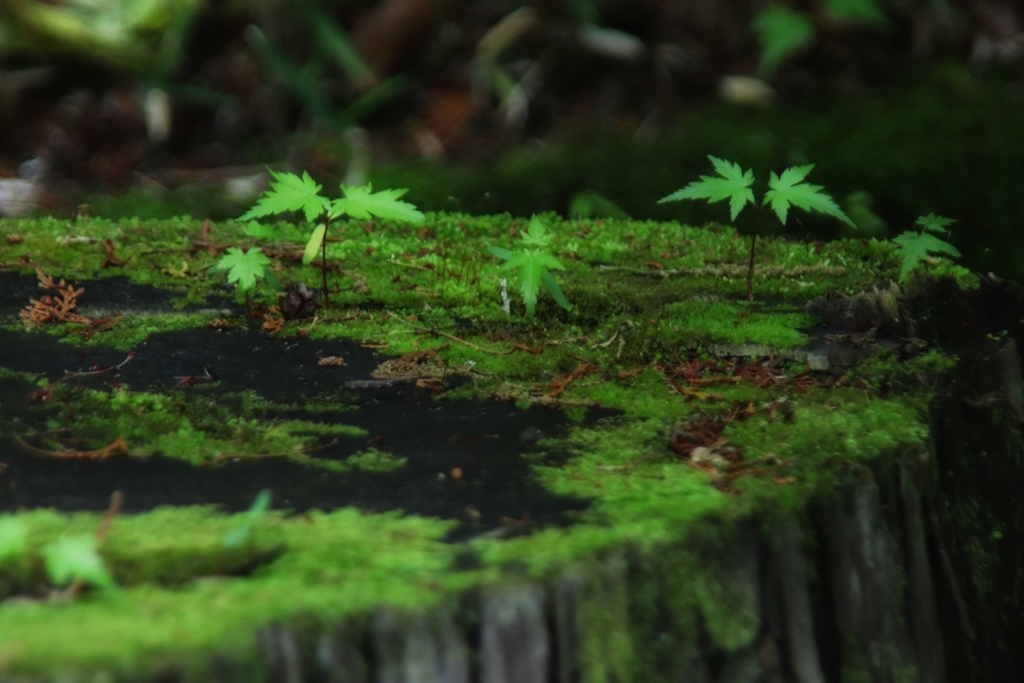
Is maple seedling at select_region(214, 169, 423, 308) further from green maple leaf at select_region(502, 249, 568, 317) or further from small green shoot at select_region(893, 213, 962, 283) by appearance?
small green shoot at select_region(893, 213, 962, 283)

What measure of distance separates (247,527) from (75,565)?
10.4 inches

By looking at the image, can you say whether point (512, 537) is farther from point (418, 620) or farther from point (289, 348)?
point (289, 348)

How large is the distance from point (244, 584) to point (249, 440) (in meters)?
0.67

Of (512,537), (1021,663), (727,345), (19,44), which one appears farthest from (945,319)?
(19,44)

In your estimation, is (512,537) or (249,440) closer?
(512,537)

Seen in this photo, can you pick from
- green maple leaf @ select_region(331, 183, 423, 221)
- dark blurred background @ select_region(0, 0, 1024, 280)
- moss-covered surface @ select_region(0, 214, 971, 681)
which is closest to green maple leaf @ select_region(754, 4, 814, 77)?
dark blurred background @ select_region(0, 0, 1024, 280)

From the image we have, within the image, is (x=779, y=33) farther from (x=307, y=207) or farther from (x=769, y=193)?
(x=307, y=207)

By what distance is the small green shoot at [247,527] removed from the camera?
160 centimetres

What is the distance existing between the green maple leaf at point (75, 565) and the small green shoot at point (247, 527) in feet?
0.59

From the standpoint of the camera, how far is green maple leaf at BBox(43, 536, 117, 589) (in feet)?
4.69

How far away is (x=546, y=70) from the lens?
23.7ft

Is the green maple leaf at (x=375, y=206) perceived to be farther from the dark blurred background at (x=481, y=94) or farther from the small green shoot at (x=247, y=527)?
the dark blurred background at (x=481, y=94)

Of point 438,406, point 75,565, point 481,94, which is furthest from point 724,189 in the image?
point 481,94

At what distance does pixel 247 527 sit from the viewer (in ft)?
5.29
